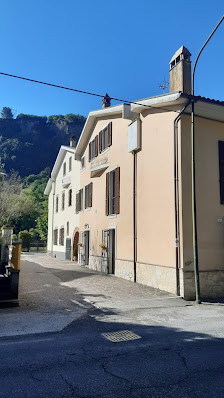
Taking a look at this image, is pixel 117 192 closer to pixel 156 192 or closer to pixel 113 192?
pixel 113 192

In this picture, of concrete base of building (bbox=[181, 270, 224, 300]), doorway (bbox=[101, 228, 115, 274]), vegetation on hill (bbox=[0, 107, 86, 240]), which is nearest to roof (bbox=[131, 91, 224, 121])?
concrete base of building (bbox=[181, 270, 224, 300])

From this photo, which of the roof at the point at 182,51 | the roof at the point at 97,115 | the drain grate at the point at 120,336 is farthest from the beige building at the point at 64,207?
the drain grate at the point at 120,336

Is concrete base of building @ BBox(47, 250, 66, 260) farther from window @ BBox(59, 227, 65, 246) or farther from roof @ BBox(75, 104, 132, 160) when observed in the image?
roof @ BBox(75, 104, 132, 160)

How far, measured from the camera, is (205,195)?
10445 mm

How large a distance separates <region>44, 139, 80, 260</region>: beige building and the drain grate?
1677 cm

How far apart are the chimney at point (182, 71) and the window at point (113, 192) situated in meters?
4.90

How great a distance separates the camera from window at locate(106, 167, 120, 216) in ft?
49.1

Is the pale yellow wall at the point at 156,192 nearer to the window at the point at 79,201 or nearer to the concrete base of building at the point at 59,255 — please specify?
the window at the point at 79,201

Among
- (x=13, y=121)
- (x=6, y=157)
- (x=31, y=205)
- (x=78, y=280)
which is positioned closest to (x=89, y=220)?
(x=78, y=280)

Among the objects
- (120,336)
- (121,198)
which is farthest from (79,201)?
(120,336)

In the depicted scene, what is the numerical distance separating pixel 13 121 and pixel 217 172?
109671 mm

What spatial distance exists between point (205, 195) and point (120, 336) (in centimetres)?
642

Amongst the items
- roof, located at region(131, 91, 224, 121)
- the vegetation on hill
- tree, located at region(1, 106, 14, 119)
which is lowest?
Answer: roof, located at region(131, 91, 224, 121)

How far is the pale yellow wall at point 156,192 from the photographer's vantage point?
10.7m
